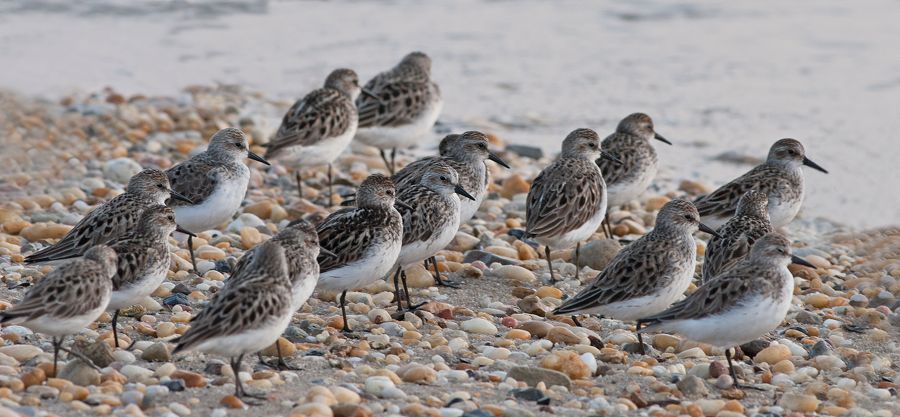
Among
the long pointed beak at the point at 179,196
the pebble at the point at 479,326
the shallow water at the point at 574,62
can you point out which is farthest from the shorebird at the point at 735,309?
the shallow water at the point at 574,62

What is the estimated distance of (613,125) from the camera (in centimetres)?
1675

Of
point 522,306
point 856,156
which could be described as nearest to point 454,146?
point 522,306

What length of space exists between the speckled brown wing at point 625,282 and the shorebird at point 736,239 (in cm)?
78

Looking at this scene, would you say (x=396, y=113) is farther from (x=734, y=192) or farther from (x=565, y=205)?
(x=734, y=192)

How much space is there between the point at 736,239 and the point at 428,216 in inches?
93.7

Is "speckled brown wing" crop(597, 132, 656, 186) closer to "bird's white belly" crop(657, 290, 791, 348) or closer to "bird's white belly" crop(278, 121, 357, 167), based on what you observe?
"bird's white belly" crop(278, 121, 357, 167)

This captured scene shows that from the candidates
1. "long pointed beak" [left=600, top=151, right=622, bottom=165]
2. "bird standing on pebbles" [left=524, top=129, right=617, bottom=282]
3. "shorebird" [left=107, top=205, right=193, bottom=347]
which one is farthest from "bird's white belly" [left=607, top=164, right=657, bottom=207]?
"shorebird" [left=107, top=205, right=193, bottom=347]

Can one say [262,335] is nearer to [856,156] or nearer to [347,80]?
[347,80]

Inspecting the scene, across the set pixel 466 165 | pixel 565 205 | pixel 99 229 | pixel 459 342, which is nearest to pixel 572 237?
pixel 565 205

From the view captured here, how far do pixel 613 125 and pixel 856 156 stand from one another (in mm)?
3165

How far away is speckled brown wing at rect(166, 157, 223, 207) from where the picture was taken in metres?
10.2

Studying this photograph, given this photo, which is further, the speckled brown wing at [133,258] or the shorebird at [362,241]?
the shorebird at [362,241]

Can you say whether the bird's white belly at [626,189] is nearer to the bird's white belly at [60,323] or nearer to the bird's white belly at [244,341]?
the bird's white belly at [244,341]

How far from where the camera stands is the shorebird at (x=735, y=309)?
26.1 feet
